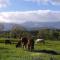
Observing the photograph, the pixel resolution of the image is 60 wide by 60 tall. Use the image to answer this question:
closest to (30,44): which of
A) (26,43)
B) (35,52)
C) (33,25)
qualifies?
(26,43)

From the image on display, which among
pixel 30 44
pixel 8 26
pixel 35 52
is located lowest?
pixel 35 52

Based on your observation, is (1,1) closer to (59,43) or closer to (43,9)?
(43,9)

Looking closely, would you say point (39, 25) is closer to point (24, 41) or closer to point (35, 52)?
point (24, 41)

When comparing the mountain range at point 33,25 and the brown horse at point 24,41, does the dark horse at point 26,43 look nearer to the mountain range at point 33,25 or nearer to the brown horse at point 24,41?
the brown horse at point 24,41

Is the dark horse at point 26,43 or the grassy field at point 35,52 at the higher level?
the dark horse at point 26,43

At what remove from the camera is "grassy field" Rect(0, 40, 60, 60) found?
385cm

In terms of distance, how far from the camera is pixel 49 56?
12.7ft

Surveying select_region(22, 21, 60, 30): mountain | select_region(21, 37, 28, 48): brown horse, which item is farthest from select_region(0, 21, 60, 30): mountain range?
select_region(21, 37, 28, 48): brown horse

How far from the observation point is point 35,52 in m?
3.92

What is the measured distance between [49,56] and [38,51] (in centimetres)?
23

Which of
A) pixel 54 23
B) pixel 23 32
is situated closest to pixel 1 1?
pixel 23 32

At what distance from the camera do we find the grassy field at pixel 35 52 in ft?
12.6

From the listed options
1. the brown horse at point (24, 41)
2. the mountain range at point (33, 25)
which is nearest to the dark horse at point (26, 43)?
the brown horse at point (24, 41)

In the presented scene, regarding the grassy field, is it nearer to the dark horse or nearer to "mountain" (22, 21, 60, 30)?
the dark horse
